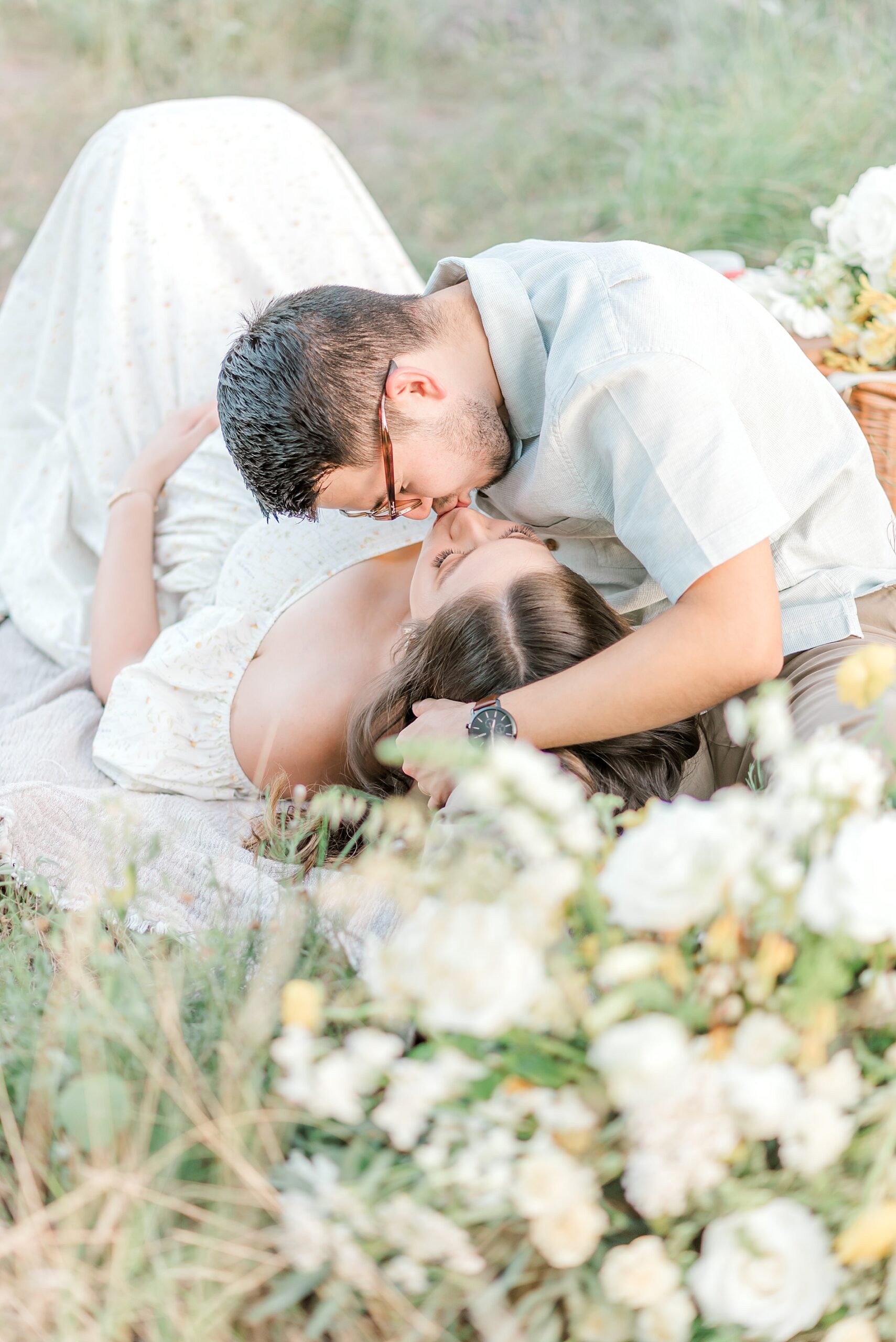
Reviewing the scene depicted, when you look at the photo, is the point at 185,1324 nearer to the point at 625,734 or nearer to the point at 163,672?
the point at 625,734

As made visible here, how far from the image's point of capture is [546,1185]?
87cm

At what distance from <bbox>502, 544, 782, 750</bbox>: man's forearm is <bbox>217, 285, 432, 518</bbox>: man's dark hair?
0.52m

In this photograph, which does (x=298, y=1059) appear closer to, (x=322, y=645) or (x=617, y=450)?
(x=617, y=450)

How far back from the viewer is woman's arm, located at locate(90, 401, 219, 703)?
242 cm

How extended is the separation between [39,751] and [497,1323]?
159 centimetres

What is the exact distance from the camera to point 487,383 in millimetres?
1982

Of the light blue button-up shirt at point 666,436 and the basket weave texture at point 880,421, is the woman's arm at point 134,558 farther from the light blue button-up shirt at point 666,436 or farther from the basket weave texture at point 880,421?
the basket weave texture at point 880,421

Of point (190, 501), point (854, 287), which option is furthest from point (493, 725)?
point (854, 287)

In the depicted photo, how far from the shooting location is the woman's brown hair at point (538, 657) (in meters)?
1.86

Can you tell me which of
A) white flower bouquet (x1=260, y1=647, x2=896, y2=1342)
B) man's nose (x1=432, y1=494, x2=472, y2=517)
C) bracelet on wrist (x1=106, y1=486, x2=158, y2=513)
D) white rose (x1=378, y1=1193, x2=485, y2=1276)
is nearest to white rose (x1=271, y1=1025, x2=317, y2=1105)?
white flower bouquet (x1=260, y1=647, x2=896, y2=1342)

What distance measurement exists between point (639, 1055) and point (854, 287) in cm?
228

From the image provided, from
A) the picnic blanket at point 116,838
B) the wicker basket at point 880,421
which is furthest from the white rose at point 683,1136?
the wicker basket at point 880,421

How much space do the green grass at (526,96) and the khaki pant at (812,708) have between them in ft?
7.87

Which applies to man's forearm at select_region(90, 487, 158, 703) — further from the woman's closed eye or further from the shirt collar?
the shirt collar
